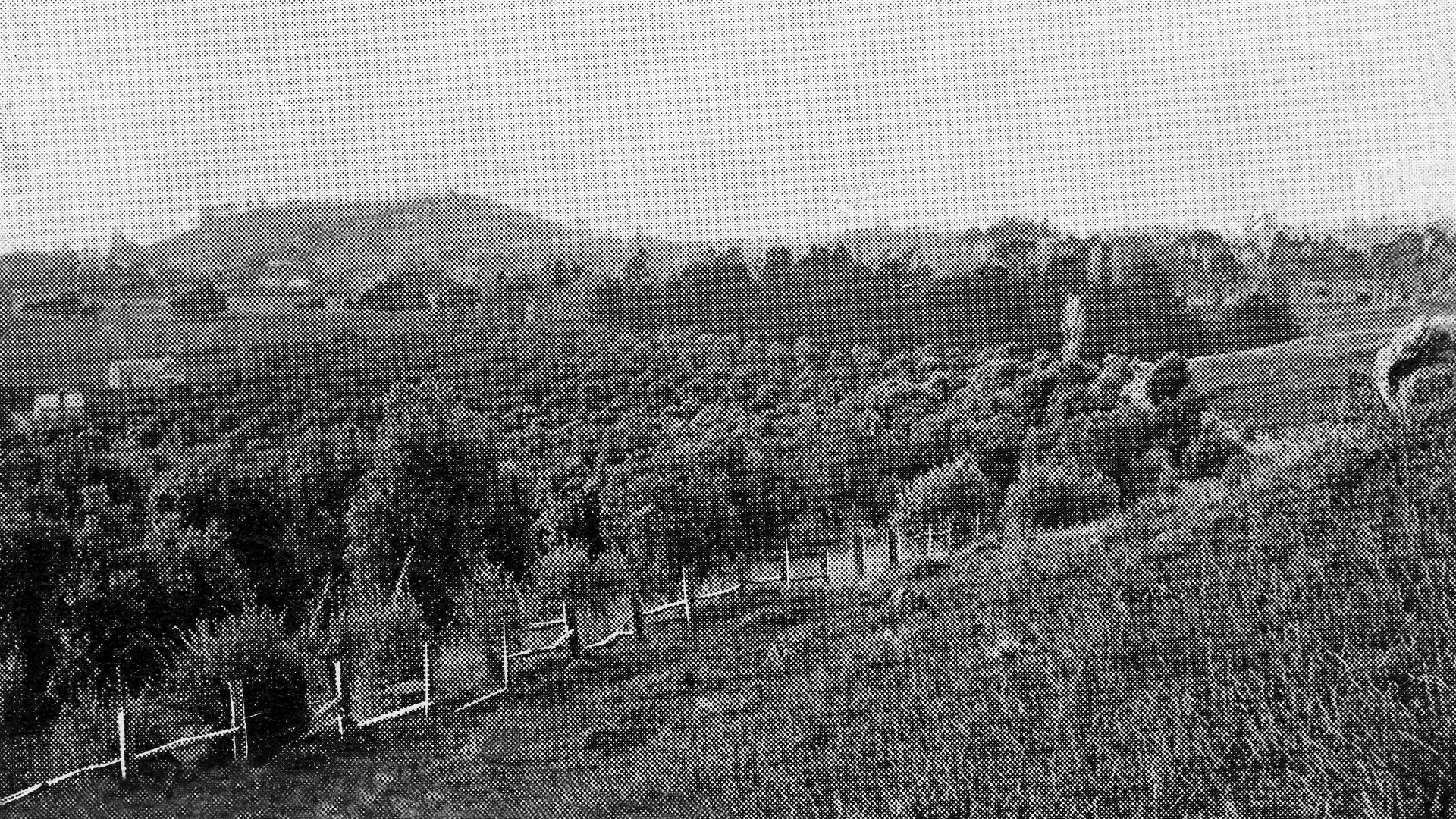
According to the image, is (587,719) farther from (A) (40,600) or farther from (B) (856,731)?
(A) (40,600)

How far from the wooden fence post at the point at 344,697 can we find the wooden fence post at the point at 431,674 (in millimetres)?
315

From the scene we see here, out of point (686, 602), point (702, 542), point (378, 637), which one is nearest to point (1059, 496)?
point (702, 542)

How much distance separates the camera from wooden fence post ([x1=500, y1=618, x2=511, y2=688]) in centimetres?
570

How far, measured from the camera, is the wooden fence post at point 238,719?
509 centimetres

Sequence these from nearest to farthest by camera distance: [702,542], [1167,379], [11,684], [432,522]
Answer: [11,684] < [432,522] < [702,542] < [1167,379]

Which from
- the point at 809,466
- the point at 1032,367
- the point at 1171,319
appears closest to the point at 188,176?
the point at 809,466

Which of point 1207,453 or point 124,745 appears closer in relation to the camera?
point 124,745

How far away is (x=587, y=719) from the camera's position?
17.1 ft

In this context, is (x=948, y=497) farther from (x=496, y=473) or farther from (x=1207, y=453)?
(x=496, y=473)

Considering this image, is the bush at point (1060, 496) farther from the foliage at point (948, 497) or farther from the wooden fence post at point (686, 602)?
the wooden fence post at point (686, 602)

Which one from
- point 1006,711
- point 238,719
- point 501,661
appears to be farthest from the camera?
point 501,661

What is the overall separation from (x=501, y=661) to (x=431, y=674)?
346 mm

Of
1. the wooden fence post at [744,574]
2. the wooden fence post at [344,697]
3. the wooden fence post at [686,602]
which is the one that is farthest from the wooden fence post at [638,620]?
the wooden fence post at [344,697]

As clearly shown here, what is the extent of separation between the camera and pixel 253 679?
17.1 feet
